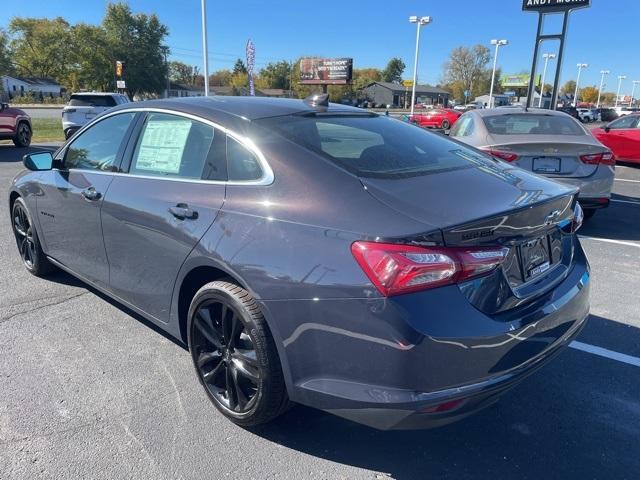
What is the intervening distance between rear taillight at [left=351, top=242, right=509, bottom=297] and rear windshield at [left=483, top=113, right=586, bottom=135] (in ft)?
17.7

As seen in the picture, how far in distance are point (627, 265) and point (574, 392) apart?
2.98 m

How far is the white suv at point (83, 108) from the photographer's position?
57.3ft

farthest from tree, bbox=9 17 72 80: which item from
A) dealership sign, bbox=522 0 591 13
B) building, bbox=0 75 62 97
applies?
dealership sign, bbox=522 0 591 13

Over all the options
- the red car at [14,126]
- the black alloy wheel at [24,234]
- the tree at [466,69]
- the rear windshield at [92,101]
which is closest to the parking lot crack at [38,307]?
the black alloy wheel at [24,234]

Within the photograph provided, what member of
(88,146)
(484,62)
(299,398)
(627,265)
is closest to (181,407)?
(299,398)

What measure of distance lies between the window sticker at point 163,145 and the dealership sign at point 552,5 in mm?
15491

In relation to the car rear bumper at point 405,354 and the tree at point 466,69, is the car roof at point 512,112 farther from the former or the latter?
the tree at point 466,69

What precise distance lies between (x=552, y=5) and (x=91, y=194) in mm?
16207

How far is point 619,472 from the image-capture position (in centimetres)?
236

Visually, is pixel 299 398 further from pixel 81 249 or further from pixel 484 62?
pixel 484 62

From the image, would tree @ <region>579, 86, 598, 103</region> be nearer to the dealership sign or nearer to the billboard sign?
the billboard sign

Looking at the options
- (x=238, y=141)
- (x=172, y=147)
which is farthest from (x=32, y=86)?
(x=238, y=141)

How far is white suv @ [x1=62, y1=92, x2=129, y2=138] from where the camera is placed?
17.5 metres

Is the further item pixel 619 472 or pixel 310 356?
pixel 619 472
